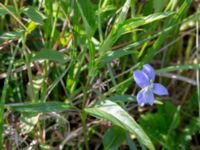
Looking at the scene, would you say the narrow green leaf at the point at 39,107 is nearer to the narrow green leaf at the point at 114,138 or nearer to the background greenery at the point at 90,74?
the background greenery at the point at 90,74

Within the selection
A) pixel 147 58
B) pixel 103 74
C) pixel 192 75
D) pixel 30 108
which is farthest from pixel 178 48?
pixel 30 108

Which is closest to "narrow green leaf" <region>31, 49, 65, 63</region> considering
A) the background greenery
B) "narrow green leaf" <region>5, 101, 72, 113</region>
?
the background greenery

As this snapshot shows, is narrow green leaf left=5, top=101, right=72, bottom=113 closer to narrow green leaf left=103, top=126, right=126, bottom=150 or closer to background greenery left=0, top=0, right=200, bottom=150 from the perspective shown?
background greenery left=0, top=0, right=200, bottom=150

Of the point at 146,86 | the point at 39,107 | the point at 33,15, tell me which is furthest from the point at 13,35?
the point at 146,86

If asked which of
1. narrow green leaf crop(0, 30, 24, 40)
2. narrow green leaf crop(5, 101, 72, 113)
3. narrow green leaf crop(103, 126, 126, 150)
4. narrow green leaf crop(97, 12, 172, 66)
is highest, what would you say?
narrow green leaf crop(97, 12, 172, 66)

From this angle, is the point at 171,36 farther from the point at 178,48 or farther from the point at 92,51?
the point at 92,51

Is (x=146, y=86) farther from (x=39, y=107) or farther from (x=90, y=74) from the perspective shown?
(x=39, y=107)

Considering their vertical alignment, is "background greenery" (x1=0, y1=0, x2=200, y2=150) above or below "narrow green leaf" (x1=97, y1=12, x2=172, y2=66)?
below
